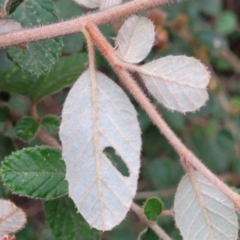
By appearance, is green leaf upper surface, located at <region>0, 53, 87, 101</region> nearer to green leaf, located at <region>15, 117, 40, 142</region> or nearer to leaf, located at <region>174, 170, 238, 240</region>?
green leaf, located at <region>15, 117, 40, 142</region>

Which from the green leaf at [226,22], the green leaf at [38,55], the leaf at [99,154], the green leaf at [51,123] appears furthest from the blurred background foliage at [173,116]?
the leaf at [99,154]

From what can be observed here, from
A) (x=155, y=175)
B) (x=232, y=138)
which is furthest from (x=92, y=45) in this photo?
(x=232, y=138)

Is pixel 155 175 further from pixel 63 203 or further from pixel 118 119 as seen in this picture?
pixel 118 119

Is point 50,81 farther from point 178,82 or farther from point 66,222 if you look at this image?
point 178,82

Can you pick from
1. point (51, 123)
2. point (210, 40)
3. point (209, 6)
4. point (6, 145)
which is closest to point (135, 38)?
point (51, 123)

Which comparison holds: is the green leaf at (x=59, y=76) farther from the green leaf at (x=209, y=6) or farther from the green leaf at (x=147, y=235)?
the green leaf at (x=209, y=6)

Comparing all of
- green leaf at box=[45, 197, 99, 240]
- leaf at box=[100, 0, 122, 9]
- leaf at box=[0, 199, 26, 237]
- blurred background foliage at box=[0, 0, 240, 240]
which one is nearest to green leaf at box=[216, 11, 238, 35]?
blurred background foliage at box=[0, 0, 240, 240]
